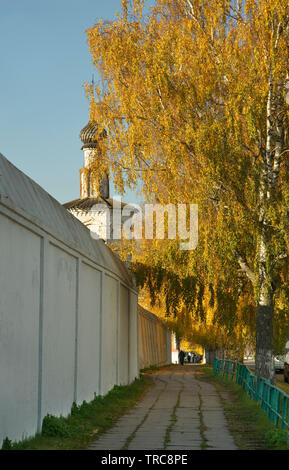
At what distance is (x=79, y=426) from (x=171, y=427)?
Answer: 1.50 meters

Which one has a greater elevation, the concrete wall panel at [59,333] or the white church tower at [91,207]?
the white church tower at [91,207]

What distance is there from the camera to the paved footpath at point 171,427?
936 cm

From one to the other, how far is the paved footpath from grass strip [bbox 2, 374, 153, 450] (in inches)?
7.5

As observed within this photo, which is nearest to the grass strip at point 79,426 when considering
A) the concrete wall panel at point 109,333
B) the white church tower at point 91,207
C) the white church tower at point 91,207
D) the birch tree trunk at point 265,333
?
the concrete wall panel at point 109,333

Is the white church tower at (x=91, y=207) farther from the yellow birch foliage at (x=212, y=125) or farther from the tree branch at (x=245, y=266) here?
the tree branch at (x=245, y=266)

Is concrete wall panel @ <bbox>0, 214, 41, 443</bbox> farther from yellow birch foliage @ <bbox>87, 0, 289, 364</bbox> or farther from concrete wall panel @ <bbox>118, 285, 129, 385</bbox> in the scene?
concrete wall panel @ <bbox>118, 285, 129, 385</bbox>

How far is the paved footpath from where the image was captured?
936cm

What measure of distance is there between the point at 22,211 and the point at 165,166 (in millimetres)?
10908

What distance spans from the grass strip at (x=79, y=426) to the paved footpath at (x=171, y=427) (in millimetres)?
191

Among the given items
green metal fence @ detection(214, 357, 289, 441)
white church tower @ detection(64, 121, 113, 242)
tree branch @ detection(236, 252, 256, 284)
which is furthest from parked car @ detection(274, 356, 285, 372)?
tree branch @ detection(236, 252, 256, 284)

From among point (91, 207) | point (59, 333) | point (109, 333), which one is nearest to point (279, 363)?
point (109, 333)

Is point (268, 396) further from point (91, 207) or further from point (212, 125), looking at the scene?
point (91, 207)

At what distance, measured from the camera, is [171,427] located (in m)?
11.4

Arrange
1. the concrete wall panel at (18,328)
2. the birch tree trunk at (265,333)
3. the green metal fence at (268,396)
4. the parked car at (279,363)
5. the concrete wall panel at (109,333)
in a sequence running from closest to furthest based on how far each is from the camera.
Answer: the concrete wall panel at (18,328) → the green metal fence at (268,396) → the concrete wall panel at (109,333) → the birch tree trunk at (265,333) → the parked car at (279,363)
